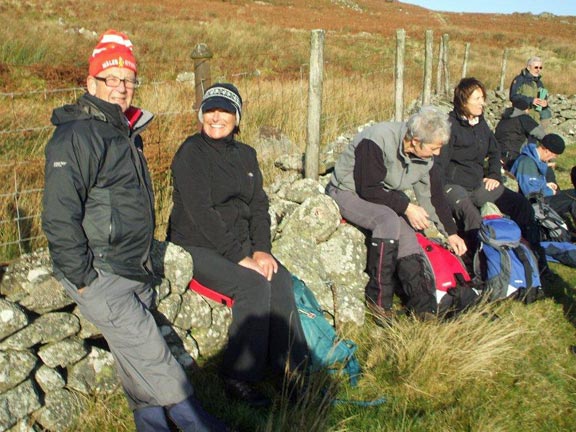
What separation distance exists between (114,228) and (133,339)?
1.71 feet

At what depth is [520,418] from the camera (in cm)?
305

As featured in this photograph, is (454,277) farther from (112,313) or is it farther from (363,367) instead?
(112,313)

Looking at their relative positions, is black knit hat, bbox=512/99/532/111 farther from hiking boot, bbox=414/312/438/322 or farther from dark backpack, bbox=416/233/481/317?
hiking boot, bbox=414/312/438/322

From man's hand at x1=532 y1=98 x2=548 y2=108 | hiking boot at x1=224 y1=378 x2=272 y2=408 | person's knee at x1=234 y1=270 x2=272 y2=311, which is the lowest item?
hiking boot at x1=224 y1=378 x2=272 y2=408

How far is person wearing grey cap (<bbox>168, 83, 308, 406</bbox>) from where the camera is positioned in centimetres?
303

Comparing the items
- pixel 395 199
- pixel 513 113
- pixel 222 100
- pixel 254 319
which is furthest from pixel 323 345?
pixel 513 113

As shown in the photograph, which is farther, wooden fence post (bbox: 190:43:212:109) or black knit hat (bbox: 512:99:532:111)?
black knit hat (bbox: 512:99:532:111)

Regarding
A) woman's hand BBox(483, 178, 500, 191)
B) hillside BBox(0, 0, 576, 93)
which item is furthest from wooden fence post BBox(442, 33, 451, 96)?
woman's hand BBox(483, 178, 500, 191)

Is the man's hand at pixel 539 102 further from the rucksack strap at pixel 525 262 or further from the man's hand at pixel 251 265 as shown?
the man's hand at pixel 251 265

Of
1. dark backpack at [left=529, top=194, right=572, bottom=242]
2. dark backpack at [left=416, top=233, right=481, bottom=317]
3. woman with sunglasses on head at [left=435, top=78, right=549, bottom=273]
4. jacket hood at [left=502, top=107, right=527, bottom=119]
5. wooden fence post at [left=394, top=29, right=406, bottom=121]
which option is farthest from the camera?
jacket hood at [left=502, top=107, right=527, bottom=119]

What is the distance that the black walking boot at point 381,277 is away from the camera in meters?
3.96

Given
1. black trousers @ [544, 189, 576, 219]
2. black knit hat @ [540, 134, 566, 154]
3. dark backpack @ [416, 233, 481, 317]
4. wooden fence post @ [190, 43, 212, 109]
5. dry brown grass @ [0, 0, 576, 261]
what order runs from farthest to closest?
black knit hat @ [540, 134, 566, 154] < black trousers @ [544, 189, 576, 219] < dry brown grass @ [0, 0, 576, 261] < wooden fence post @ [190, 43, 212, 109] < dark backpack @ [416, 233, 481, 317]

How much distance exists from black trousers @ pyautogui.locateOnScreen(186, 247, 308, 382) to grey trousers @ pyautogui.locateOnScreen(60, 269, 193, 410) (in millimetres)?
459

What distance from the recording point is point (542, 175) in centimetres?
649
